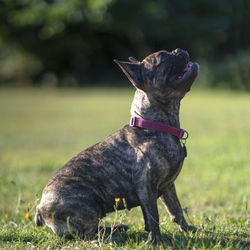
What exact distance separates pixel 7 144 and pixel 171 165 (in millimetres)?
9818

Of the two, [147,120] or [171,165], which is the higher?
[147,120]

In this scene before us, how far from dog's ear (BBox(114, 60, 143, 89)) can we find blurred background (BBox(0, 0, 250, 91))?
22650 millimetres

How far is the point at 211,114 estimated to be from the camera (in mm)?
17500

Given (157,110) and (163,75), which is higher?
(163,75)

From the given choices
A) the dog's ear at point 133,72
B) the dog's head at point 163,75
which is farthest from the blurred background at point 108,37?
the dog's ear at point 133,72

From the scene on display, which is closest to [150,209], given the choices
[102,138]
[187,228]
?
[187,228]

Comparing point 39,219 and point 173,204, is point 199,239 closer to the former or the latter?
point 173,204

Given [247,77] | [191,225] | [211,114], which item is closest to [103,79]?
[247,77]

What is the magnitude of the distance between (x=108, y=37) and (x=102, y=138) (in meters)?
23.9

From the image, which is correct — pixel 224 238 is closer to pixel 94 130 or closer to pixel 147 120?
pixel 147 120

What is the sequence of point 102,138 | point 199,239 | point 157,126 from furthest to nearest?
1. point 102,138
2. point 157,126
3. point 199,239

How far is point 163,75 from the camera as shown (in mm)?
4391

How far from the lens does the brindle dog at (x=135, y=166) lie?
4188 millimetres

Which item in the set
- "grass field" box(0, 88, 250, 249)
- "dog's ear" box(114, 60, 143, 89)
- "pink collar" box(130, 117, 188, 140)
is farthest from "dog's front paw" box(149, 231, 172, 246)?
"dog's ear" box(114, 60, 143, 89)
